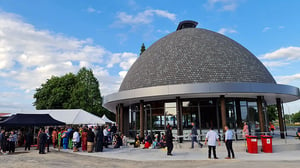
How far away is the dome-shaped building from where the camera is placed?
16.7 meters

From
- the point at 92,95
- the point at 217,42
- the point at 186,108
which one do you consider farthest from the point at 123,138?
the point at 92,95

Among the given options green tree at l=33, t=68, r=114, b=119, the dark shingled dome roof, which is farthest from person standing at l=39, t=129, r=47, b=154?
green tree at l=33, t=68, r=114, b=119

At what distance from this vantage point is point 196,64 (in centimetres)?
2014

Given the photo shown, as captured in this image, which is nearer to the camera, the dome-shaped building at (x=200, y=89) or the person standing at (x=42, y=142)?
the person standing at (x=42, y=142)

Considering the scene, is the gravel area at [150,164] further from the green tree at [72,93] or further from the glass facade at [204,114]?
the green tree at [72,93]

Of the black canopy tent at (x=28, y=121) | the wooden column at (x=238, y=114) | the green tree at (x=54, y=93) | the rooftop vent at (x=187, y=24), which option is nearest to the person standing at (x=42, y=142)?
the black canopy tent at (x=28, y=121)

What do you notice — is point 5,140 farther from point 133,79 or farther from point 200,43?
point 200,43

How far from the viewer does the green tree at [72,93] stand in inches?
1698

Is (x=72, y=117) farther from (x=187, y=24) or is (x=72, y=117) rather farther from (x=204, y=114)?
(x=187, y=24)

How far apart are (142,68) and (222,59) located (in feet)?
27.5

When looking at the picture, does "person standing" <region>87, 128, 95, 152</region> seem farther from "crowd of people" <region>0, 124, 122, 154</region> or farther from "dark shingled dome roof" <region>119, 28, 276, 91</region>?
"dark shingled dome roof" <region>119, 28, 276, 91</region>

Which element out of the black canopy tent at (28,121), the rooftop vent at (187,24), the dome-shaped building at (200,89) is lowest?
the black canopy tent at (28,121)

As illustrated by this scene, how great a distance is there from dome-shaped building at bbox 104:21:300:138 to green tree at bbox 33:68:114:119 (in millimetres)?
23079

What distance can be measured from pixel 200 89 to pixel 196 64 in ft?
15.4
